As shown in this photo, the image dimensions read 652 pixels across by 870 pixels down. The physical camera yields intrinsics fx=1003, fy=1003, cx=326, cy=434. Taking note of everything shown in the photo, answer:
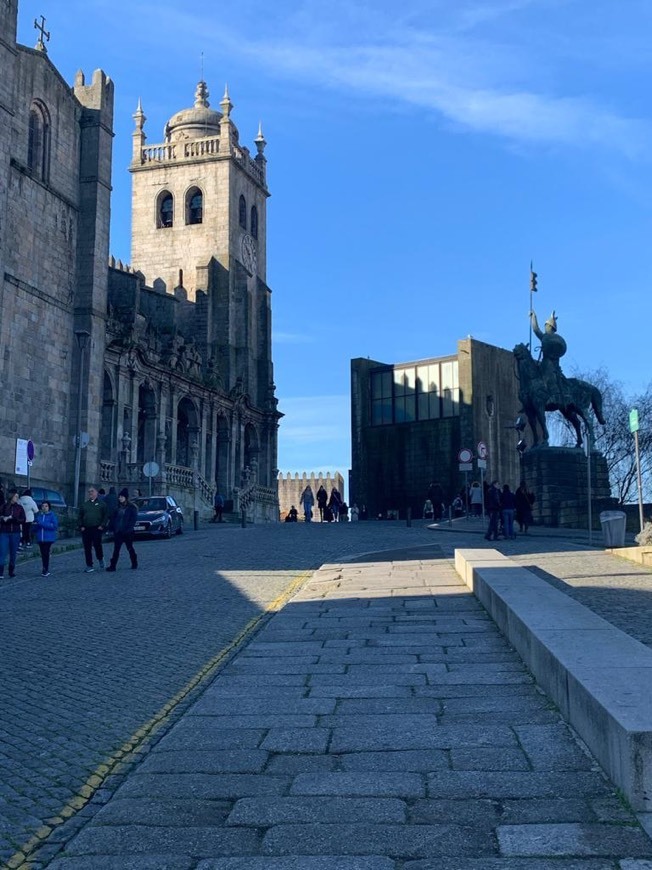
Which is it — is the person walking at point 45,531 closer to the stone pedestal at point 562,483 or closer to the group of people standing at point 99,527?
the group of people standing at point 99,527

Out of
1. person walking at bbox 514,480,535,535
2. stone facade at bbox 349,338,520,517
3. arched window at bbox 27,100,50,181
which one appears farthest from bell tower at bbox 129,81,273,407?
person walking at bbox 514,480,535,535

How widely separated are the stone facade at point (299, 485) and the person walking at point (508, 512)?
54.9 metres

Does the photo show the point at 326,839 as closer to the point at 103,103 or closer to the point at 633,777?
the point at 633,777

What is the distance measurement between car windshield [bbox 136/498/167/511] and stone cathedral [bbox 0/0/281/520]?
3.96m

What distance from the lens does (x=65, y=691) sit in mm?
7402

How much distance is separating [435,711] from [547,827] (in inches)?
86.2

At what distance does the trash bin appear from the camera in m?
21.5

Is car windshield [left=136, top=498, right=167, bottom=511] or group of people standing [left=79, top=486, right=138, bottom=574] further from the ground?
car windshield [left=136, top=498, right=167, bottom=511]

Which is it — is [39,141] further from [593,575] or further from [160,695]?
[160,695]

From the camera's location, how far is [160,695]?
725 cm

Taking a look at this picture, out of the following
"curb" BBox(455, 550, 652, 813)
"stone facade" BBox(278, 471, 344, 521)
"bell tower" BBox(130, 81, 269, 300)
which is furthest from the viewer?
"stone facade" BBox(278, 471, 344, 521)

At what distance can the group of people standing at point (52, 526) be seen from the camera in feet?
56.4

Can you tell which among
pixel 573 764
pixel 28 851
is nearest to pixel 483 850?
pixel 573 764

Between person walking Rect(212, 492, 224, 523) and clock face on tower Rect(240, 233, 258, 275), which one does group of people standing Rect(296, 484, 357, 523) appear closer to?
person walking Rect(212, 492, 224, 523)
